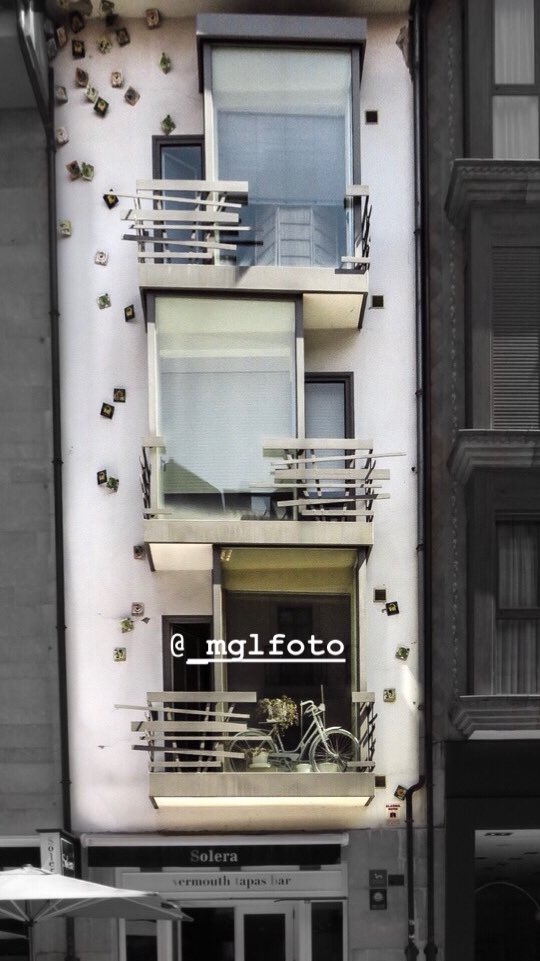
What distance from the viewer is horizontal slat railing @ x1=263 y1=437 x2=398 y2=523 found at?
14852 mm

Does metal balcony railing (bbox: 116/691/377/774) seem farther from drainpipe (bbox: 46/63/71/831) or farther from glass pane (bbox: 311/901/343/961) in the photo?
glass pane (bbox: 311/901/343/961)

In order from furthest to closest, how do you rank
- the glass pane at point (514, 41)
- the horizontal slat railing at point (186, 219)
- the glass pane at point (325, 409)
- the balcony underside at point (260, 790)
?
the glass pane at point (325, 409), the glass pane at point (514, 41), the horizontal slat railing at point (186, 219), the balcony underside at point (260, 790)

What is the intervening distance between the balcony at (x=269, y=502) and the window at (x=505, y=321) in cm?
154

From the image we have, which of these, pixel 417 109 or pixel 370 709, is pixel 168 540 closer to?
pixel 370 709

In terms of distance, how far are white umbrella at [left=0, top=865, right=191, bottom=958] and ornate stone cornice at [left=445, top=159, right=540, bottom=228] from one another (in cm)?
877

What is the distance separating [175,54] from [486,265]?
4835 millimetres

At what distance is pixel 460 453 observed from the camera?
49.4 ft

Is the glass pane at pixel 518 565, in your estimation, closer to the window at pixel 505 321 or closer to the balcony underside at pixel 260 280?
the window at pixel 505 321

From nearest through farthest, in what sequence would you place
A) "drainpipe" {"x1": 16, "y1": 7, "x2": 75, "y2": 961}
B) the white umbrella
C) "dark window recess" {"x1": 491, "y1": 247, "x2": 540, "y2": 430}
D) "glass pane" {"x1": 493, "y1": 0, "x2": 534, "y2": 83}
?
the white umbrella → "drainpipe" {"x1": 16, "y1": 7, "x2": 75, "y2": 961} → "dark window recess" {"x1": 491, "y1": 247, "x2": 540, "y2": 430} → "glass pane" {"x1": 493, "y1": 0, "x2": 534, "y2": 83}

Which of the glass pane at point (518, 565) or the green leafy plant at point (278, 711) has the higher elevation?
the glass pane at point (518, 565)

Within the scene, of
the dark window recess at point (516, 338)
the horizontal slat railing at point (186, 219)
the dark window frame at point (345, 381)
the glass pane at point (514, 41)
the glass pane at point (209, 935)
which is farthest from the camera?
the dark window frame at point (345, 381)

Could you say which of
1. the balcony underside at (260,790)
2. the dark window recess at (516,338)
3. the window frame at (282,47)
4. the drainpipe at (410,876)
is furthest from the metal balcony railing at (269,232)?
the drainpipe at (410,876)

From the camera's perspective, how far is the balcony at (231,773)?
14547 mm

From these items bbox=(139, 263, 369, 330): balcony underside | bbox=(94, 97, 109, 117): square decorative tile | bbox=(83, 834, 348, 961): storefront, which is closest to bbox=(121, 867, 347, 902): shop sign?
bbox=(83, 834, 348, 961): storefront
